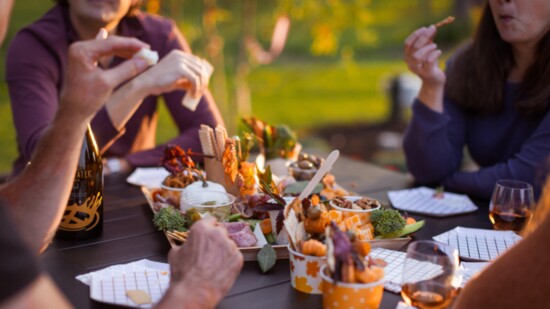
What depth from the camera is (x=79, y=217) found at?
1.80 metres

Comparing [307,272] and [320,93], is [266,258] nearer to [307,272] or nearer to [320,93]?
[307,272]

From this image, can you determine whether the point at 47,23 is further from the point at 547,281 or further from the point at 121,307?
the point at 547,281

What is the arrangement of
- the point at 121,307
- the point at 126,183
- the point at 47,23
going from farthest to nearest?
the point at 47,23, the point at 126,183, the point at 121,307

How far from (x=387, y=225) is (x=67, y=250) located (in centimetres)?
86

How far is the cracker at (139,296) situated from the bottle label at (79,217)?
44 centimetres

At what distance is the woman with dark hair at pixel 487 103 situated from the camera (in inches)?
93.0

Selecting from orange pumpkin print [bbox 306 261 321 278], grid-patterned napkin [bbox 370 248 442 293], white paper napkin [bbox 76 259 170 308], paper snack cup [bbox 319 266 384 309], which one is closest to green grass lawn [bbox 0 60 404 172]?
white paper napkin [bbox 76 259 170 308]

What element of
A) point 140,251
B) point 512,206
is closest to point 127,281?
point 140,251

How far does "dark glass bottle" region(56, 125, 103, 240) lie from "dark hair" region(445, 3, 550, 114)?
60.0 inches

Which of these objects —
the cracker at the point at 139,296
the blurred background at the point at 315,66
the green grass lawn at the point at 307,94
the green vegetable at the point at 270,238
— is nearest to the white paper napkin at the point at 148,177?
the green vegetable at the point at 270,238

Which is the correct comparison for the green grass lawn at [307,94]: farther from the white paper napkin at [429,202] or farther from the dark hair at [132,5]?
the white paper napkin at [429,202]

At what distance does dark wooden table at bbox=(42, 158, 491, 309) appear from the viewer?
144cm

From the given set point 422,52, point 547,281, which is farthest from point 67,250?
point 422,52

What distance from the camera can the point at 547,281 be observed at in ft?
3.51
